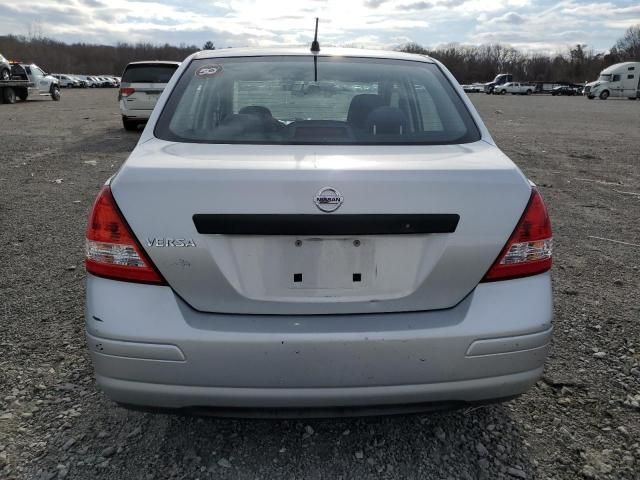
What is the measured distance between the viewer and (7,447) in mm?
2357

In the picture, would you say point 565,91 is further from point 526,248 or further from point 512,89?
point 526,248

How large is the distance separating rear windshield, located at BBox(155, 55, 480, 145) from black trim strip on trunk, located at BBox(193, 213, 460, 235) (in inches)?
26.1

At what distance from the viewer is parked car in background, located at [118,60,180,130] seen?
14.1 meters

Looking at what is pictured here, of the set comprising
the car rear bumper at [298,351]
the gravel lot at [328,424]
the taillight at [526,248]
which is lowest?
the gravel lot at [328,424]

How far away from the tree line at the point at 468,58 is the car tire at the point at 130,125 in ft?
260

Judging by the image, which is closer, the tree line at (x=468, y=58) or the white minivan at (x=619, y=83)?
the white minivan at (x=619, y=83)

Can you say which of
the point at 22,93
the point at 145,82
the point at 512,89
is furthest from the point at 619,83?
the point at 145,82

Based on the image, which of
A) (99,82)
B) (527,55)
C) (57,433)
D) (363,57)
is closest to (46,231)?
(57,433)

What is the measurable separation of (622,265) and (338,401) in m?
3.65

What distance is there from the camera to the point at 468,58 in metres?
113

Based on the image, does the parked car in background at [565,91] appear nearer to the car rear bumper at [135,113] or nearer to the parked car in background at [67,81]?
the parked car in background at [67,81]

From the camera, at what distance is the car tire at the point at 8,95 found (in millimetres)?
28000

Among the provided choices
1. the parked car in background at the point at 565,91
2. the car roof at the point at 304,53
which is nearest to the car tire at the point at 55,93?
the car roof at the point at 304,53

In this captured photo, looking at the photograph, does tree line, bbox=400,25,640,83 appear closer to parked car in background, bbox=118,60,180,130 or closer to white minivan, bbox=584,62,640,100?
white minivan, bbox=584,62,640,100
